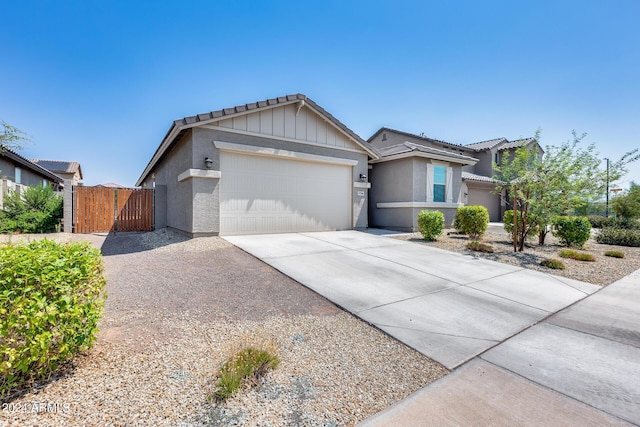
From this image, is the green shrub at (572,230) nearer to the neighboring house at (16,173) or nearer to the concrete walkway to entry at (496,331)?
the concrete walkway to entry at (496,331)

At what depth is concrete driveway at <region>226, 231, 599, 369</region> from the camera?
321 cm

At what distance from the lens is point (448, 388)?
2270 mm

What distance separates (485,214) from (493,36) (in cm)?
631

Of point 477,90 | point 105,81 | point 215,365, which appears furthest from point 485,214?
point 105,81

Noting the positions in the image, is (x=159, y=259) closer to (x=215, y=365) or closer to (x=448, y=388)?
(x=215, y=365)

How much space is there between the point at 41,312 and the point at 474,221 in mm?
11651

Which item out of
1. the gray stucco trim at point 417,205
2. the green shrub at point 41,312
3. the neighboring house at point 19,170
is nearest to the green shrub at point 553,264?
the gray stucco trim at point 417,205

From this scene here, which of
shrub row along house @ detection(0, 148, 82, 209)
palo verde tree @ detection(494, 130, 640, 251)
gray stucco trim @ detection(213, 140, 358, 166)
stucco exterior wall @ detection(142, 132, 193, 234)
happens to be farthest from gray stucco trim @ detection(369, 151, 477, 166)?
shrub row along house @ detection(0, 148, 82, 209)

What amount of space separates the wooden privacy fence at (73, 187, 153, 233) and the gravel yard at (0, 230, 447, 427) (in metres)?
8.83

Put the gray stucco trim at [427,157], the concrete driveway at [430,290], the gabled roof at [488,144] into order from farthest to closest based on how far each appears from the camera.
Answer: the gabled roof at [488,144] < the gray stucco trim at [427,157] < the concrete driveway at [430,290]

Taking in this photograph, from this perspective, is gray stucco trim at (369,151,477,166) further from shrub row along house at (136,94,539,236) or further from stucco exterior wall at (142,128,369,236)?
stucco exterior wall at (142,128,369,236)

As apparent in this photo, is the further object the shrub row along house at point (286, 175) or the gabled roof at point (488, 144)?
the gabled roof at point (488, 144)

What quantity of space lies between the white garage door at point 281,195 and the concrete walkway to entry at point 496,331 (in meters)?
2.79

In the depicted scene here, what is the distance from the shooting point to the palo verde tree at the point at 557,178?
26.0 feet
